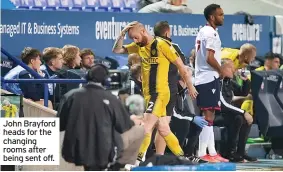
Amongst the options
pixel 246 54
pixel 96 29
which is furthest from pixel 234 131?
pixel 96 29

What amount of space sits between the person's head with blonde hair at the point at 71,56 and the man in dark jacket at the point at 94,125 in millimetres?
4621

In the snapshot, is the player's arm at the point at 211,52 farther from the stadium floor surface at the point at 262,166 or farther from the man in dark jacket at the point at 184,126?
the stadium floor surface at the point at 262,166

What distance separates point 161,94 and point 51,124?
2.39m

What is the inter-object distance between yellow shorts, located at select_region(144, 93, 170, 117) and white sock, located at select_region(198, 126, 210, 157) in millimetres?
1231

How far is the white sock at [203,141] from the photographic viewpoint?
14289mm

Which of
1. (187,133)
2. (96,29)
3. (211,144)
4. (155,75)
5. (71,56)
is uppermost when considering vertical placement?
(96,29)

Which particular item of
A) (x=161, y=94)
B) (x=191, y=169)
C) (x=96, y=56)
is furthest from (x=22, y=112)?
(x=96, y=56)

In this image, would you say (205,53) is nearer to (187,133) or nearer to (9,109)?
(187,133)

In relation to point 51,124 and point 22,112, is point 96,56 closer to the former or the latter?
point 22,112

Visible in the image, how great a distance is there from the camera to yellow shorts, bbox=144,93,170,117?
43.0 feet

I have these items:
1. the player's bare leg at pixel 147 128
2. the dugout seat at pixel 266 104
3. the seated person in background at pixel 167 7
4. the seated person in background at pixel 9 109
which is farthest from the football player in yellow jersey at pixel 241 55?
the seated person in background at pixel 9 109

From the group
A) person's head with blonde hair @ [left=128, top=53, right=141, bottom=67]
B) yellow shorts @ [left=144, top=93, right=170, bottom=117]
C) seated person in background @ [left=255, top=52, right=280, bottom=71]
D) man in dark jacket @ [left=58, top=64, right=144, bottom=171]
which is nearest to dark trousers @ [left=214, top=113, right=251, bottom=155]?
person's head with blonde hair @ [left=128, top=53, right=141, bottom=67]

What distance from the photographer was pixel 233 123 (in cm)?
1510

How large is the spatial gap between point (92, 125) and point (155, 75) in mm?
3211
